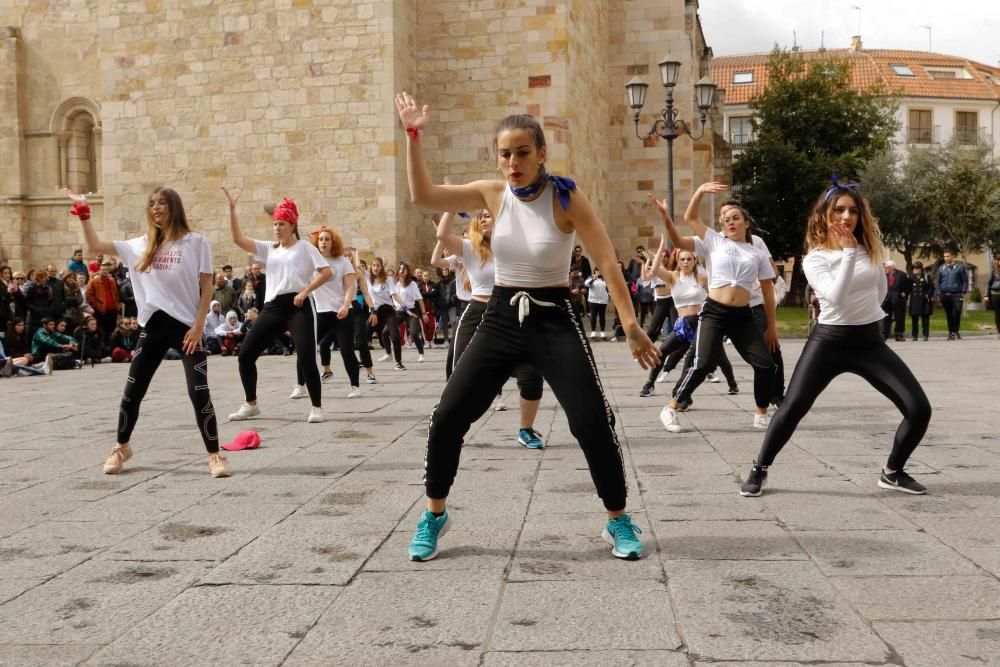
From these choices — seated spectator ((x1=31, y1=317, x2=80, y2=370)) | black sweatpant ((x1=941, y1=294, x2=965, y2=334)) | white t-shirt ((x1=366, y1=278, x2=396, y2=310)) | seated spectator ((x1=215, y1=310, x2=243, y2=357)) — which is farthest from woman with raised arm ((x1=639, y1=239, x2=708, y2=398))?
black sweatpant ((x1=941, y1=294, x2=965, y2=334))

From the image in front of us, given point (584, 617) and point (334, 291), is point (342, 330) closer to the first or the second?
point (334, 291)

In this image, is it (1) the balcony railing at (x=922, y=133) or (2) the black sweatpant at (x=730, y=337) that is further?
(1) the balcony railing at (x=922, y=133)

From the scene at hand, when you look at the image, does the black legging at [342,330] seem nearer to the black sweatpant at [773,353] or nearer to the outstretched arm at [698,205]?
the black sweatpant at [773,353]

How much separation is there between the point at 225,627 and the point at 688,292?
25.3ft

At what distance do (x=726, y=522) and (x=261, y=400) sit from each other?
272 inches

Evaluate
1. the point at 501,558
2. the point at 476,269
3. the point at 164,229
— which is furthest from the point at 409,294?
the point at 501,558

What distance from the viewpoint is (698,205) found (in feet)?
20.1

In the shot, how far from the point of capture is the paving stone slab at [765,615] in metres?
2.67

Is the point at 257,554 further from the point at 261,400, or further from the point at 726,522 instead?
the point at 261,400

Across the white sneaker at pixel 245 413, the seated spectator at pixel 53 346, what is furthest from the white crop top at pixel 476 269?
the seated spectator at pixel 53 346

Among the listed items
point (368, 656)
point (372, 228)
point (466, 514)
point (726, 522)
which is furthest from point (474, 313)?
point (372, 228)

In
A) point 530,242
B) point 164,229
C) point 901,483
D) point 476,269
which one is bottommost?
point 901,483

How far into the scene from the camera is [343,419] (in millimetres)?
8453

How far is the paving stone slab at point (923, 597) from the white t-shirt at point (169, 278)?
13.3 ft
